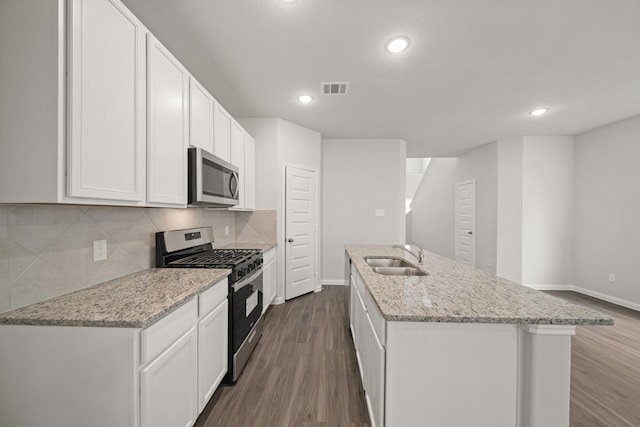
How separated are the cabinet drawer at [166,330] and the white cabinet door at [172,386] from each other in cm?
3

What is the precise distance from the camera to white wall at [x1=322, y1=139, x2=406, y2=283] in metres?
4.56

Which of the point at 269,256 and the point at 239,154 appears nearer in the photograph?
the point at 239,154

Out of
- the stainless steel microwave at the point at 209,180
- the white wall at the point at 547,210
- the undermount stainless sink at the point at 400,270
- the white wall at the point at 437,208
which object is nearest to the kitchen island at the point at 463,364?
Answer: the undermount stainless sink at the point at 400,270

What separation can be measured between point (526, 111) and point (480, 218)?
7.53 feet

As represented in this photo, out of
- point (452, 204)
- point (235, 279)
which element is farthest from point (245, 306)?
point (452, 204)

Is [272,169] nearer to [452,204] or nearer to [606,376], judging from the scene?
[606,376]

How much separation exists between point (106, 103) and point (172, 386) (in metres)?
1.40

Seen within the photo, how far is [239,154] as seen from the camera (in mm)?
2900

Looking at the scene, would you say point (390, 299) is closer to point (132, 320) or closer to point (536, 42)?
point (132, 320)

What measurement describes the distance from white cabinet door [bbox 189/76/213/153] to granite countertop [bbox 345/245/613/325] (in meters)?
1.68

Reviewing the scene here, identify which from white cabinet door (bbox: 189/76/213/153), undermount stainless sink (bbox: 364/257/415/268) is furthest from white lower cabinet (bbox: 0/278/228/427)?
undermount stainless sink (bbox: 364/257/415/268)

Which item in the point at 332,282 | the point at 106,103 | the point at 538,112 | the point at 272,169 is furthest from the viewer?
the point at 332,282

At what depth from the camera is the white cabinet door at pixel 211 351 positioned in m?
1.47

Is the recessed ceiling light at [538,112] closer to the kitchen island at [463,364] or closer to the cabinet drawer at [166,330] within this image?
the kitchen island at [463,364]
